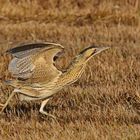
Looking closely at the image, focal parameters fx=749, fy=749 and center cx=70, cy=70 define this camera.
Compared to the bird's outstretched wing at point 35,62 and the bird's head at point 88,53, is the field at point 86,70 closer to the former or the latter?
the bird's outstretched wing at point 35,62

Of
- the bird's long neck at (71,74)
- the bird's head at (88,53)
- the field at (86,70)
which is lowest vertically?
the field at (86,70)

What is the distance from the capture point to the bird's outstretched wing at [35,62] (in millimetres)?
6613

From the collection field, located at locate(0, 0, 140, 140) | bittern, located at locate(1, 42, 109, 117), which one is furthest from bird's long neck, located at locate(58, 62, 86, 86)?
field, located at locate(0, 0, 140, 140)

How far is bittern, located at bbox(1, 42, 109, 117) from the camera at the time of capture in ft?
21.8

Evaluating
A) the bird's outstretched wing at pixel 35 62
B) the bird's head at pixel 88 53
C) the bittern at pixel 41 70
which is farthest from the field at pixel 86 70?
the bird's head at pixel 88 53

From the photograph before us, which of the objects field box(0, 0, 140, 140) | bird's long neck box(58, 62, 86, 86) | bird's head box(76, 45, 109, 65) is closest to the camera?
field box(0, 0, 140, 140)

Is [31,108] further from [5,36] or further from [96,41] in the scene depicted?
[5,36]

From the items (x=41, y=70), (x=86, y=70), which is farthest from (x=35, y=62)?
(x=86, y=70)

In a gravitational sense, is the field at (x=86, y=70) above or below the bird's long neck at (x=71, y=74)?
below

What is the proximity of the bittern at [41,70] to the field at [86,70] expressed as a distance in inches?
11.0

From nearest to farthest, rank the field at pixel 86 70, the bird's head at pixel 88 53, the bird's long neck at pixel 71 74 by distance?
1. the field at pixel 86 70
2. the bird's head at pixel 88 53
3. the bird's long neck at pixel 71 74

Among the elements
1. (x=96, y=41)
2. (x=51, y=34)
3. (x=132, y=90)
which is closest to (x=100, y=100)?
(x=132, y=90)

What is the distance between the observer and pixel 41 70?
6805 millimetres

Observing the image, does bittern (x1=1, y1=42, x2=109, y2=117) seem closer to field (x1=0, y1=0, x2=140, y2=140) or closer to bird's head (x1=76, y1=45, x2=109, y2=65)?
bird's head (x1=76, y1=45, x2=109, y2=65)
